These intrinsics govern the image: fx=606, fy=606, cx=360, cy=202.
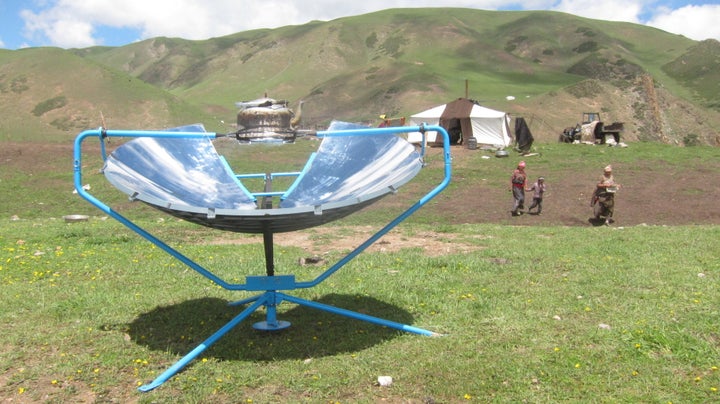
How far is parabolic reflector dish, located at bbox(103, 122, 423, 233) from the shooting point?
5.42 m

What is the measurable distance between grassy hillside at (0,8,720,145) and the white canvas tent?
556 cm

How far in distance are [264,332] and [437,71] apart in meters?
69.0

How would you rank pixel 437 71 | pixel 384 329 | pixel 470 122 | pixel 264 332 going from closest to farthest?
1. pixel 264 332
2. pixel 384 329
3. pixel 470 122
4. pixel 437 71

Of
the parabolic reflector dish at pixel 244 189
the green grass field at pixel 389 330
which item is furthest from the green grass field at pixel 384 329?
the parabolic reflector dish at pixel 244 189

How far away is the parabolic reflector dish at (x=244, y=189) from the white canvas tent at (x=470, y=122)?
2667 cm

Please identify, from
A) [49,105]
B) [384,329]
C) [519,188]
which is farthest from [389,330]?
[49,105]

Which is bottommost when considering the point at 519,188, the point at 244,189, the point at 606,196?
the point at 606,196

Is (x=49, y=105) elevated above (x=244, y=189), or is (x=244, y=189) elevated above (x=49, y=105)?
(x=49, y=105)

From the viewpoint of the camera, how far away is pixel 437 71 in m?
72.7

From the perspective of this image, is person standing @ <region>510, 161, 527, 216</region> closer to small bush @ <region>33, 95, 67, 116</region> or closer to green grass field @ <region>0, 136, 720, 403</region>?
green grass field @ <region>0, 136, 720, 403</region>

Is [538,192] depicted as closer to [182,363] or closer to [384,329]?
[384,329]

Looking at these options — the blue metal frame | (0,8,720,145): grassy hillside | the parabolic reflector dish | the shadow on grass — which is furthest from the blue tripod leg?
(0,8,720,145): grassy hillside

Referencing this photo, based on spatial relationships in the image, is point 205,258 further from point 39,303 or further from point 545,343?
point 545,343

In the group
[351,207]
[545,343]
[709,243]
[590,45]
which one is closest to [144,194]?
[351,207]
